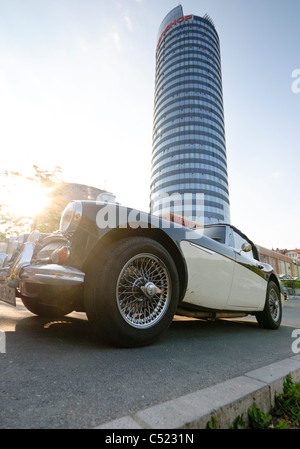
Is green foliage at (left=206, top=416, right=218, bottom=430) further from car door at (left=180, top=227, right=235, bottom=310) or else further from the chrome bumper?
car door at (left=180, top=227, right=235, bottom=310)

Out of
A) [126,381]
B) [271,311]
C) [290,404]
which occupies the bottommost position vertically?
[271,311]

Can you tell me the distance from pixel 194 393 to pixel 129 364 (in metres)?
0.57

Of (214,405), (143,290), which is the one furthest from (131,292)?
(214,405)

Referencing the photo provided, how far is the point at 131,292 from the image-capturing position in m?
2.04

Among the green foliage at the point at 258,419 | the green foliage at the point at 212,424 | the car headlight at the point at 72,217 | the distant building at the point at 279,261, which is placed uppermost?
the car headlight at the point at 72,217

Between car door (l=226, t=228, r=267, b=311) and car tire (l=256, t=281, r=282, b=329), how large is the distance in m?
0.24

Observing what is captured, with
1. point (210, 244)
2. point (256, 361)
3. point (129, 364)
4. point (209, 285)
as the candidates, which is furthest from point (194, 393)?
point (210, 244)

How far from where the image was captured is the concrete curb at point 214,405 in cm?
93

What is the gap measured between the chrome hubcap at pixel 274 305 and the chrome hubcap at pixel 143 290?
2.77m

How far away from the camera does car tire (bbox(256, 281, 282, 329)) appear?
12.8 ft

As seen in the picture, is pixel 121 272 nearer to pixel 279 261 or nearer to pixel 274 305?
pixel 274 305

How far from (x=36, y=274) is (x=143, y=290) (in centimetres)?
88

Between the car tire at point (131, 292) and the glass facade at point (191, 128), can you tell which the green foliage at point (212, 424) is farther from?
the glass facade at point (191, 128)

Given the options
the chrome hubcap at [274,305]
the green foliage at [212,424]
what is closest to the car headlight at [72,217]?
the green foliage at [212,424]
